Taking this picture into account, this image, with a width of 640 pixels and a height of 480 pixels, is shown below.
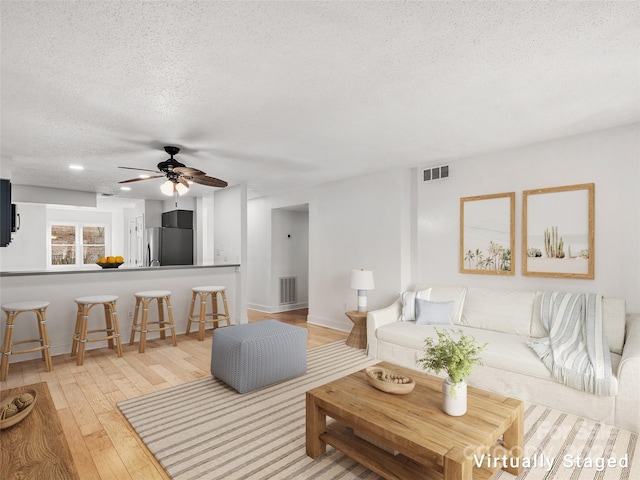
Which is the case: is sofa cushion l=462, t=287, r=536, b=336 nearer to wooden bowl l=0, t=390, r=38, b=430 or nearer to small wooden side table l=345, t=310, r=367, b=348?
small wooden side table l=345, t=310, r=367, b=348

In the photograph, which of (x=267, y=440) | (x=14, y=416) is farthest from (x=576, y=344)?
(x=14, y=416)

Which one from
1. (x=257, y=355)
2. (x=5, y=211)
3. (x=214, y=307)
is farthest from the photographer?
(x=214, y=307)

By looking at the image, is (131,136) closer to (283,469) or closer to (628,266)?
(283,469)

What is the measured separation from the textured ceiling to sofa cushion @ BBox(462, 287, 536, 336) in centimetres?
159

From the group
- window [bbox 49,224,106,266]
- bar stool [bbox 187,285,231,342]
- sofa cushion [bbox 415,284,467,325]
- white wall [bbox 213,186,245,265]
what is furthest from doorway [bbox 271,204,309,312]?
window [bbox 49,224,106,266]

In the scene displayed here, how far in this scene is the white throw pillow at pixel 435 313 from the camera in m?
3.83

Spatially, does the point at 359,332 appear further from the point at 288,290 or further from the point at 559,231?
the point at 288,290

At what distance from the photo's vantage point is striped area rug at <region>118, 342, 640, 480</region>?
78.0 inches

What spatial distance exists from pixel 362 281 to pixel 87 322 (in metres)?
3.32

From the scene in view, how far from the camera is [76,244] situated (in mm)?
8820

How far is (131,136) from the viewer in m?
3.28

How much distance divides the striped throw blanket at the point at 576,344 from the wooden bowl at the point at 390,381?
4.39 feet

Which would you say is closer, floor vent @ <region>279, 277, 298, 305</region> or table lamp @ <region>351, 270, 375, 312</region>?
table lamp @ <region>351, 270, 375, 312</region>

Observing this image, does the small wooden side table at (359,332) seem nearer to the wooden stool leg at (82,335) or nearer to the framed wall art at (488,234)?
the framed wall art at (488,234)
